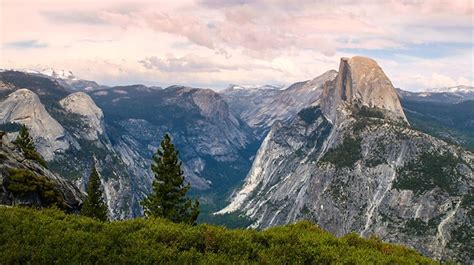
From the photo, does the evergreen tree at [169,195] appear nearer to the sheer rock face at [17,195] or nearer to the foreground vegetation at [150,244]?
the sheer rock face at [17,195]

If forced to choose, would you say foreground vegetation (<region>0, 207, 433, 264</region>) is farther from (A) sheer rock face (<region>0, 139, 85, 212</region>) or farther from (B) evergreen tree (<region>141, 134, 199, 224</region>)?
(B) evergreen tree (<region>141, 134, 199, 224</region>)

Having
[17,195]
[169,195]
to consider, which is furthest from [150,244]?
[169,195]

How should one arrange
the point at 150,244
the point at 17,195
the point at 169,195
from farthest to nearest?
the point at 169,195
the point at 17,195
the point at 150,244

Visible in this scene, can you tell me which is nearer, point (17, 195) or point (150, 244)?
point (150, 244)

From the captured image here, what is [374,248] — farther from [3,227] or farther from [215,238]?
[3,227]

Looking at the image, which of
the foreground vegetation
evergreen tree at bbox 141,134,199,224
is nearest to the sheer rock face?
the foreground vegetation

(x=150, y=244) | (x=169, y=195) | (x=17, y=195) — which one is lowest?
(x=169, y=195)

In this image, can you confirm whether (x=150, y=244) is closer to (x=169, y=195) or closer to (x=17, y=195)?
(x=17, y=195)
